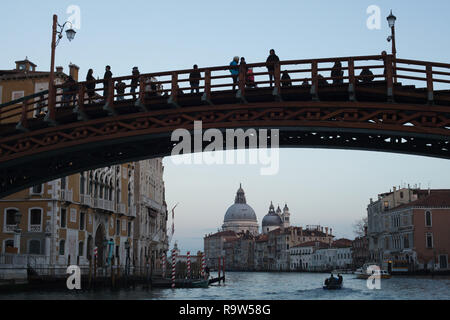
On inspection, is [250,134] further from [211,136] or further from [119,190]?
[119,190]

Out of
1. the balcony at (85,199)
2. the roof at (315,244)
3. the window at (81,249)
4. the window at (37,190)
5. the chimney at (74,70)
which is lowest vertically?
the window at (81,249)

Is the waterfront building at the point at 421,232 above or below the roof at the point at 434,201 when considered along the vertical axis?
below

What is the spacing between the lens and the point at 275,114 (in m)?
18.2

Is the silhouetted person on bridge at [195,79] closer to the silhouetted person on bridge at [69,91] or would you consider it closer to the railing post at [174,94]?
the railing post at [174,94]

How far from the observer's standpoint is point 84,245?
149 feet

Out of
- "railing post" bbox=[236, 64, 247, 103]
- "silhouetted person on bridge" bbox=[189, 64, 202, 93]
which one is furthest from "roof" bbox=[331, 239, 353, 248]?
"railing post" bbox=[236, 64, 247, 103]

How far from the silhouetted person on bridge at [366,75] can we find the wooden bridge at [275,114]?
0.08 metres

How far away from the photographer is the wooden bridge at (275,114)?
16969mm

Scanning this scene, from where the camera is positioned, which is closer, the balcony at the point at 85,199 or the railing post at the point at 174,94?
the railing post at the point at 174,94

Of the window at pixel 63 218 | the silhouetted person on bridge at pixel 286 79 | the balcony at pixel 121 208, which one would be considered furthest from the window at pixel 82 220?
the silhouetted person on bridge at pixel 286 79

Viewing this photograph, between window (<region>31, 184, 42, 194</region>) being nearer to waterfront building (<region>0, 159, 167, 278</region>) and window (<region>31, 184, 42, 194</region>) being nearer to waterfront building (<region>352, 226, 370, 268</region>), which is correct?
waterfront building (<region>0, 159, 167, 278</region>)
